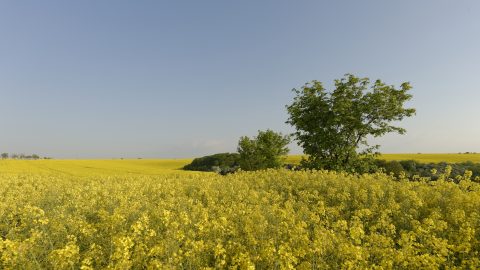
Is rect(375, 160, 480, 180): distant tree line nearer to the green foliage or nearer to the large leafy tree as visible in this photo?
the large leafy tree

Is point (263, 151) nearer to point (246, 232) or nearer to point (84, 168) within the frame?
point (84, 168)

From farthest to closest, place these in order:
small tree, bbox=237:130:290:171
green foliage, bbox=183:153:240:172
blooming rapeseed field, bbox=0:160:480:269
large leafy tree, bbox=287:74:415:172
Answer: green foliage, bbox=183:153:240:172 < small tree, bbox=237:130:290:171 < large leafy tree, bbox=287:74:415:172 < blooming rapeseed field, bbox=0:160:480:269

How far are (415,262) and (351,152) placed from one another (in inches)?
801

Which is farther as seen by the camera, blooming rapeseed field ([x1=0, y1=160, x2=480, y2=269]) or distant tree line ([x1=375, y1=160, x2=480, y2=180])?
distant tree line ([x1=375, y1=160, x2=480, y2=180])

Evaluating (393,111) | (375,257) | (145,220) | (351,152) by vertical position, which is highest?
(393,111)

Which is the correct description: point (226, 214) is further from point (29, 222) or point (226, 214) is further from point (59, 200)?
point (59, 200)

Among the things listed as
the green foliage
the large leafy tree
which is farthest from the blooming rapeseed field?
the green foliage

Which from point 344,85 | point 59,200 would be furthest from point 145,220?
point 344,85

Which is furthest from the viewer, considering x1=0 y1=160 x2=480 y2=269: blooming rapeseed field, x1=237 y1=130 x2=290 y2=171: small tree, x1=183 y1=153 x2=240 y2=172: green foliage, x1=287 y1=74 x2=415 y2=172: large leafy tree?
x1=183 y1=153 x2=240 y2=172: green foliage

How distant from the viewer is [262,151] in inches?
1560

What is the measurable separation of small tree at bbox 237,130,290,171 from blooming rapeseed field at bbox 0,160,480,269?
76.5 feet

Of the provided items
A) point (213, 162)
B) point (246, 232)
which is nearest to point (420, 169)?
point (213, 162)

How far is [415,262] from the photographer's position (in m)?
5.91

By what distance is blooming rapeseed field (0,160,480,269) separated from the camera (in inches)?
233
